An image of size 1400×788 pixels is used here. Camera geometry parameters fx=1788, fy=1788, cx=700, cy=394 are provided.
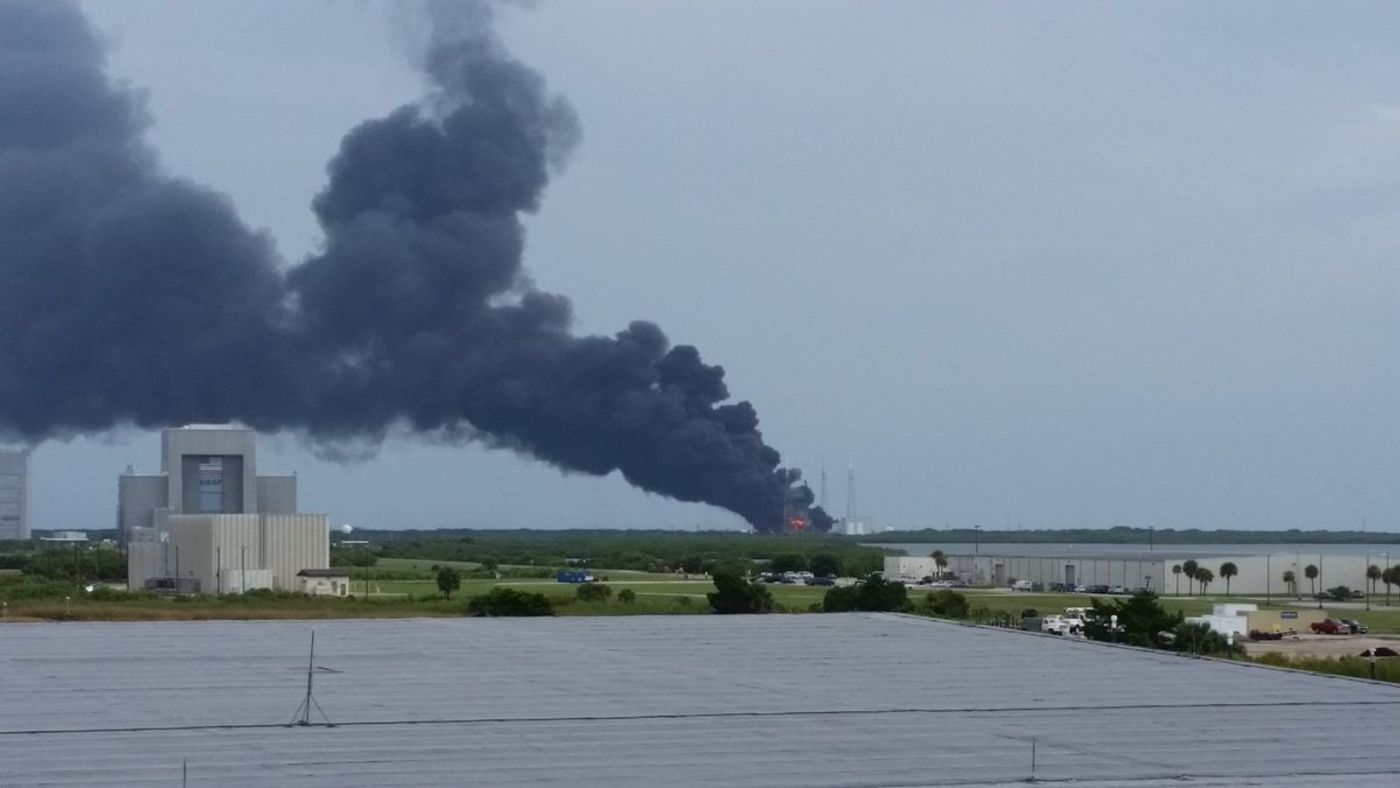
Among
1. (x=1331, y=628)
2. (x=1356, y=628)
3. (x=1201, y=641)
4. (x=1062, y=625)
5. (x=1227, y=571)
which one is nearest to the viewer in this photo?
(x=1201, y=641)

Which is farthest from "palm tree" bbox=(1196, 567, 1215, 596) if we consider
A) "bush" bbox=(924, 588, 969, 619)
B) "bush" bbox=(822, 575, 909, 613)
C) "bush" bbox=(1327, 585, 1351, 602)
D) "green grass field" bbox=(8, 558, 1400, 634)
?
"bush" bbox=(822, 575, 909, 613)

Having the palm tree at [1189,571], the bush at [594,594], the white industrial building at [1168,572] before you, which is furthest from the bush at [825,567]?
the bush at [594,594]

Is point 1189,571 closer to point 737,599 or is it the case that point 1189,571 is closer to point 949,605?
point 949,605

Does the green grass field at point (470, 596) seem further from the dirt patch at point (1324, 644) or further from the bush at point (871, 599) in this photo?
the dirt patch at point (1324, 644)

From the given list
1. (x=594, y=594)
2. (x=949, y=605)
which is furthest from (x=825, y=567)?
(x=949, y=605)

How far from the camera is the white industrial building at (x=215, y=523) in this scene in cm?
8294

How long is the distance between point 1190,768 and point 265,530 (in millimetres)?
73807

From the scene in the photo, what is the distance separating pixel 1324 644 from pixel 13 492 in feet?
453

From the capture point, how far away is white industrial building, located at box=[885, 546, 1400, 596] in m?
112

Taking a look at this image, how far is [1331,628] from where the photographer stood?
7094 centimetres

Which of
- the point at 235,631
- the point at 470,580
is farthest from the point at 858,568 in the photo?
the point at 235,631

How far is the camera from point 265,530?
280 feet

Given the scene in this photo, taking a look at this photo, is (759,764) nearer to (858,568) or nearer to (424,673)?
(424,673)

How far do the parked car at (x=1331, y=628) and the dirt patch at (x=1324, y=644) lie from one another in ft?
2.41
